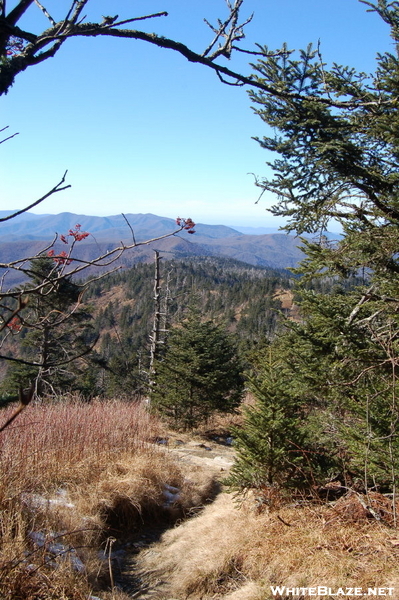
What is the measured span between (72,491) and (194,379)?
5859mm

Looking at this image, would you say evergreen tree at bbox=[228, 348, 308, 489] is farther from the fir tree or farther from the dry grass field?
the dry grass field

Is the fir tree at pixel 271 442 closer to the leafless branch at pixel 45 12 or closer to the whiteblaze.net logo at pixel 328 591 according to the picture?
the whiteblaze.net logo at pixel 328 591

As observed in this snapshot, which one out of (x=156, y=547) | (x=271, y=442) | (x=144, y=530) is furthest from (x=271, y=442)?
(x=144, y=530)

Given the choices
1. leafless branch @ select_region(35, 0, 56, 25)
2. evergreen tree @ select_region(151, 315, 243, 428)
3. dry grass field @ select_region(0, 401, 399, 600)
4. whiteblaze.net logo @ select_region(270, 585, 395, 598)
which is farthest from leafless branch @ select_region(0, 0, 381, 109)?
evergreen tree @ select_region(151, 315, 243, 428)

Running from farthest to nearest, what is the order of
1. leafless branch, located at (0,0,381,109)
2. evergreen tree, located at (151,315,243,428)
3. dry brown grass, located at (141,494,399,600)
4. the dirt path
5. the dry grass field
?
evergreen tree, located at (151,315,243,428) → the dirt path → dry brown grass, located at (141,494,399,600) → the dry grass field → leafless branch, located at (0,0,381,109)

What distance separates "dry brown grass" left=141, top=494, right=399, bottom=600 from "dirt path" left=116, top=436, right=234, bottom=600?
0.05m

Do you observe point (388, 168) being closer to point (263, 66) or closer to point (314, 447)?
point (263, 66)

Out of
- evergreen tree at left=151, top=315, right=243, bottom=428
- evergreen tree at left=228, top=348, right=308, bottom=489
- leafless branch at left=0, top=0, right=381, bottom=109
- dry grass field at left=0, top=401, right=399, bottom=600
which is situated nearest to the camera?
leafless branch at left=0, top=0, right=381, bottom=109

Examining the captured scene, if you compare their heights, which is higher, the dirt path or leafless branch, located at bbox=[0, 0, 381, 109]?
leafless branch, located at bbox=[0, 0, 381, 109]

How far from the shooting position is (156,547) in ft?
12.8

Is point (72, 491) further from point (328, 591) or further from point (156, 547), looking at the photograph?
point (328, 591)

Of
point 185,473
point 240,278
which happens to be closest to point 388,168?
point 185,473

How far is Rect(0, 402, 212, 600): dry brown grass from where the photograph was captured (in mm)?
2453

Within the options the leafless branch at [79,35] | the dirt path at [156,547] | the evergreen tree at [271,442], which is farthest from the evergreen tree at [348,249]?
the leafless branch at [79,35]
